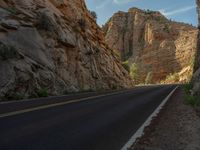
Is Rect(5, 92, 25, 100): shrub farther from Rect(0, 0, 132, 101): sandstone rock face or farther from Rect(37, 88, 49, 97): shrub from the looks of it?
Rect(37, 88, 49, 97): shrub

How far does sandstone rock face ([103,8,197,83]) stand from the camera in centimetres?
11825

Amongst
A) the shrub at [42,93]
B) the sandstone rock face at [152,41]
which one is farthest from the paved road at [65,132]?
the sandstone rock face at [152,41]

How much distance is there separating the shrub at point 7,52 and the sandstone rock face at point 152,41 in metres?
97.0

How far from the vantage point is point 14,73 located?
66.6ft

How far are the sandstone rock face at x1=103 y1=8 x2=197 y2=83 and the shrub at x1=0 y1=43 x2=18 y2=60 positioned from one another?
97.0m

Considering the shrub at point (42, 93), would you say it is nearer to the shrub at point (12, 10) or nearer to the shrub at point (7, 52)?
the shrub at point (7, 52)

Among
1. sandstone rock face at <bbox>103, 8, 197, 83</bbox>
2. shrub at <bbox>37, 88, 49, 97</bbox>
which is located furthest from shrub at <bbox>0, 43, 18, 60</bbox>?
sandstone rock face at <bbox>103, 8, 197, 83</bbox>

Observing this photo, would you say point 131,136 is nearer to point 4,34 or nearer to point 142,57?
point 4,34

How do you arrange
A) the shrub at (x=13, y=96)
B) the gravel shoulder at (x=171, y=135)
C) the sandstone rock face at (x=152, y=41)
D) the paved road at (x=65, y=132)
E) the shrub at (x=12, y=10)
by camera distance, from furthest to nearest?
the sandstone rock face at (x=152, y=41) < the shrub at (x=12, y=10) < the shrub at (x=13, y=96) < the gravel shoulder at (x=171, y=135) < the paved road at (x=65, y=132)

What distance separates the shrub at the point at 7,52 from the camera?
20203 mm

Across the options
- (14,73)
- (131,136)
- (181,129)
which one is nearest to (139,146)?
(131,136)

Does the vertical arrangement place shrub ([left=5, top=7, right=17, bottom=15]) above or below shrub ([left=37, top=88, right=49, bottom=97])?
above

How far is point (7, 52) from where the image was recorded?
67.4 ft

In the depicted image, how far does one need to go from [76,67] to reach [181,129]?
81.7 ft
